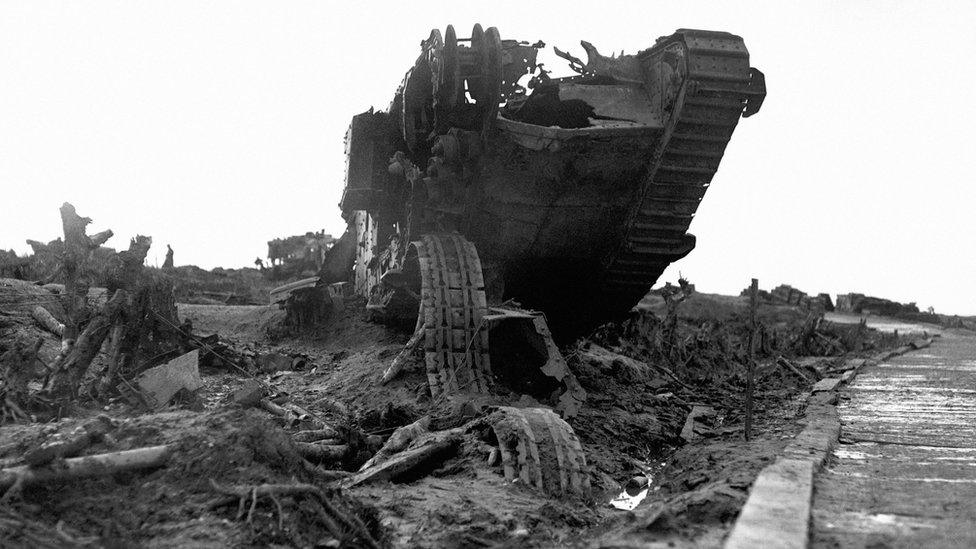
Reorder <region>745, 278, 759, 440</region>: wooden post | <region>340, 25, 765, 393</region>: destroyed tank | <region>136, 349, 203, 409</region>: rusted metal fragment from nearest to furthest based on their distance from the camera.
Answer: <region>745, 278, 759, 440</region>: wooden post → <region>136, 349, 203, 409</region>: rusted metal fragment → <region>340, 25, 765, 393</region>: destroyed tank

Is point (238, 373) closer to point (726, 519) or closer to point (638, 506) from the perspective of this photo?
point (638, 506)

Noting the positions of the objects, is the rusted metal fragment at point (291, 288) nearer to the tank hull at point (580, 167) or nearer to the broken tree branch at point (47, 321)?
the tank hull at point (580, 167)

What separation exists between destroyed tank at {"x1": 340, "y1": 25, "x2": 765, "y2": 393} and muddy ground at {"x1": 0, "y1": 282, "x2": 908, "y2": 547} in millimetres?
813

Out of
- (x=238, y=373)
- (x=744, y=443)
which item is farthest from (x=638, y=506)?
(x=238, y=373)

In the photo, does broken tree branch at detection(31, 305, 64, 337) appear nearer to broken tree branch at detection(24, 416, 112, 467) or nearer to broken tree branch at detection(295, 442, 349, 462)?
broken tree branch at detection(295, 442, 349, 462)

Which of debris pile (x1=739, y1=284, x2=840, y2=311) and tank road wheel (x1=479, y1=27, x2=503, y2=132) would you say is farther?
debris pile (x1=739, y1=284, x2=840, y2=311)

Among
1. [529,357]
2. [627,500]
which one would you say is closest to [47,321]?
[529,357]

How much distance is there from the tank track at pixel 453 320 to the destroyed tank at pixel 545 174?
0.01 metres

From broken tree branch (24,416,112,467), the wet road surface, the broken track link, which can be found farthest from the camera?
the broken track link

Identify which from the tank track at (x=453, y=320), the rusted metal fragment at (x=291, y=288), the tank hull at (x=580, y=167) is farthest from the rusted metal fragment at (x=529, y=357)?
the rusted metal fragment at (x=291, y=288)

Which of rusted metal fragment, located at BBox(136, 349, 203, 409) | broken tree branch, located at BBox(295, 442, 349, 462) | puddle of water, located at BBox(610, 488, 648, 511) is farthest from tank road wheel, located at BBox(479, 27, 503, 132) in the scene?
puddle of water, located at BBox(610, 488, 648, 511)

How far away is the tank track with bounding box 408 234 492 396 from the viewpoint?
748 centimetres

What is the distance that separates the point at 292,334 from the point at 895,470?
9.24 m

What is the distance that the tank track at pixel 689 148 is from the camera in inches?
298
